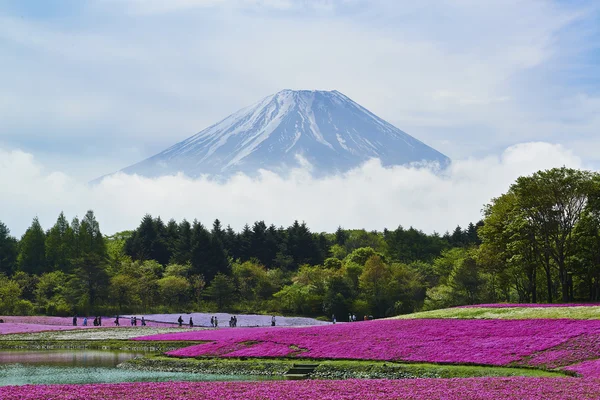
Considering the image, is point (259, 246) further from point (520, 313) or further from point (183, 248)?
point (520, 313)

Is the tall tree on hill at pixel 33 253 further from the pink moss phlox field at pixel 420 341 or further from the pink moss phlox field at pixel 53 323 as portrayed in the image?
the pink moss phlox field at pixel 420 341

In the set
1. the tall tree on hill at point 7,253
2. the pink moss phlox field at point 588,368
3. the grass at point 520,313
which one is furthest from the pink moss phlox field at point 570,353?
the tall tree on hill at point 7,253

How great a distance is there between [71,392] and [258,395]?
709cm

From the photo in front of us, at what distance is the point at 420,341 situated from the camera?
136 ft

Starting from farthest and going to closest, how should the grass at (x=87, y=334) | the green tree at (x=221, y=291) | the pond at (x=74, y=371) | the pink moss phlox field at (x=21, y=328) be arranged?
the green tree at (x=221, y=291)
the pink moss phlox field at (x=21, y=328)
the grass at (x=87, y=334)
the pond at (x=74, y=371)

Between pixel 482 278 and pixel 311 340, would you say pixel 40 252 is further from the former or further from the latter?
pixel 311 340

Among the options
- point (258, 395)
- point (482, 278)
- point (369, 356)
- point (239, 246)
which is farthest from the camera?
point (239, 246)

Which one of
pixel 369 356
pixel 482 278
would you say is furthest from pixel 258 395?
pixel 482 278

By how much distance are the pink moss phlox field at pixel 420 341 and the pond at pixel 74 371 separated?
5.41 m

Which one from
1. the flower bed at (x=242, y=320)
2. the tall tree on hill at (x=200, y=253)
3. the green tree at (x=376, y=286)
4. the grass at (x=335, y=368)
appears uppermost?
the tall tree on hill at (x=200, y=253)

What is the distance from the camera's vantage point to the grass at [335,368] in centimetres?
3384

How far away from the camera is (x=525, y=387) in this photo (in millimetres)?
25094

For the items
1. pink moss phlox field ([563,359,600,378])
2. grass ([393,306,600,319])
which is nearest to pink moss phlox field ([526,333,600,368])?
pink moss phlox field ([563,359,600,378])

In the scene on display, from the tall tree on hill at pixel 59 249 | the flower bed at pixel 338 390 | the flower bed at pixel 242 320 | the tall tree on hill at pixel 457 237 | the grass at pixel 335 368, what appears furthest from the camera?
the tall tree on hill at pixel 457 237
